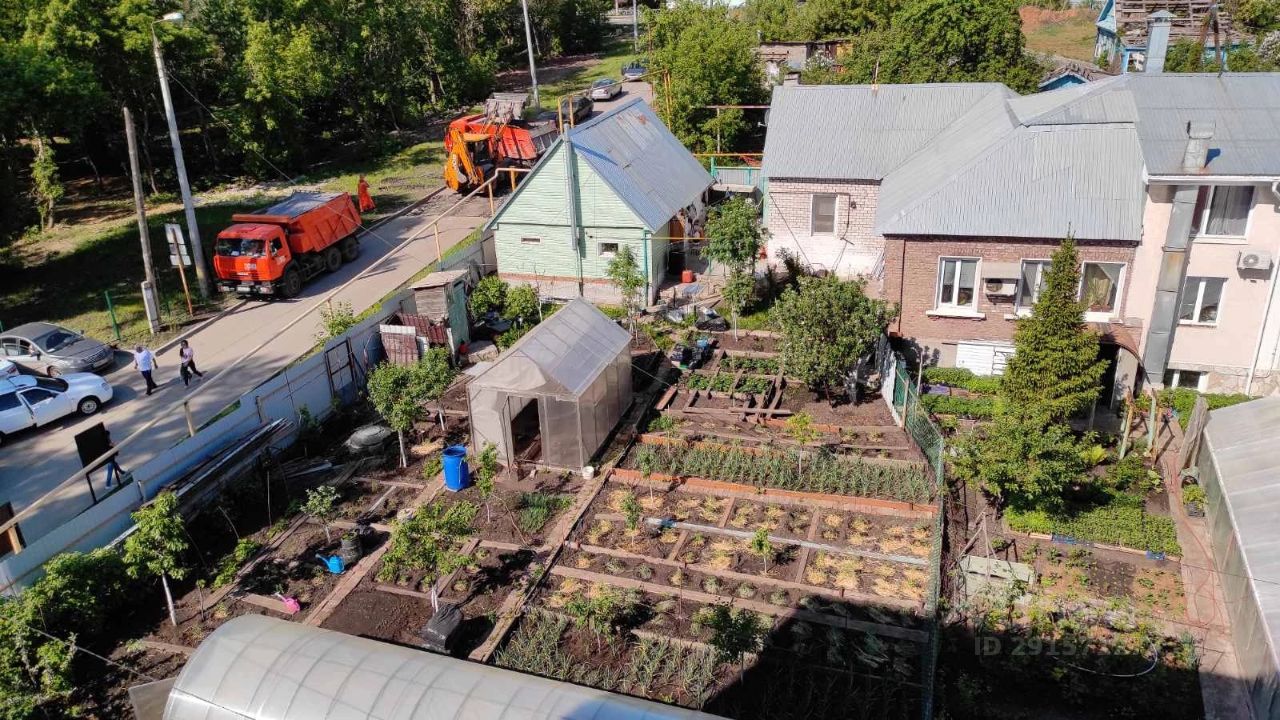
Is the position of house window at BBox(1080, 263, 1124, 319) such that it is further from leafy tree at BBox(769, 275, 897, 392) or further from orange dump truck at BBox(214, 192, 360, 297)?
orange dump truck at BBox(214, 192, 360, 297)

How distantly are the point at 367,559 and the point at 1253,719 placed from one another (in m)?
15.7

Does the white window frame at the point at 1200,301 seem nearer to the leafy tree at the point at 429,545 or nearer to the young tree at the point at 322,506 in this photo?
the leafy tree at the point at 429,545

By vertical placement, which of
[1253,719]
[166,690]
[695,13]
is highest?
[695,13]

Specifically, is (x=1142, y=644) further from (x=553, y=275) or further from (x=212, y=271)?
(x=212, y=271)

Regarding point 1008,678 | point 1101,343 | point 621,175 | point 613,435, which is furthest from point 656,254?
point 1008,678

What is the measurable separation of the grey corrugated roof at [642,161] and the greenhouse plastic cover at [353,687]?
1947 cm

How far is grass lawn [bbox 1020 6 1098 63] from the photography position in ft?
245

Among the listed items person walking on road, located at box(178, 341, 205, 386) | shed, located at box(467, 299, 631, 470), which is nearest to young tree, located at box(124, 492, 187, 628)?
shed, located at box(467, 299, 631, 470)

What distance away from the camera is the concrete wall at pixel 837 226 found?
30859mm

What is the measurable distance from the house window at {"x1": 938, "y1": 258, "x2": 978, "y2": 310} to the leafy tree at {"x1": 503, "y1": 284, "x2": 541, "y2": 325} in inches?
496

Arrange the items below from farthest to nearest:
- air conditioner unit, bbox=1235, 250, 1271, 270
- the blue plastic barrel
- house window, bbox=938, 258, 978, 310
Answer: house window, bbox=938, 258, 978, 310 → air conditioner unit, bbox=1235, 250, 1271, 270 → the blue plastic barrel

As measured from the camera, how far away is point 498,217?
3081 centimetres

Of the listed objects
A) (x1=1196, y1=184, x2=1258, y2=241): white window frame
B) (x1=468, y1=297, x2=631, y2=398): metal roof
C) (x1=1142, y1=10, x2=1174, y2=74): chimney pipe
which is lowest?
(x1=468, y1=297, x2=631, y2=398): metal roof

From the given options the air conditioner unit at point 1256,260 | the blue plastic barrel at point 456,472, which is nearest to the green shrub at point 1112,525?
the air conditioner unit at point 1256,260
